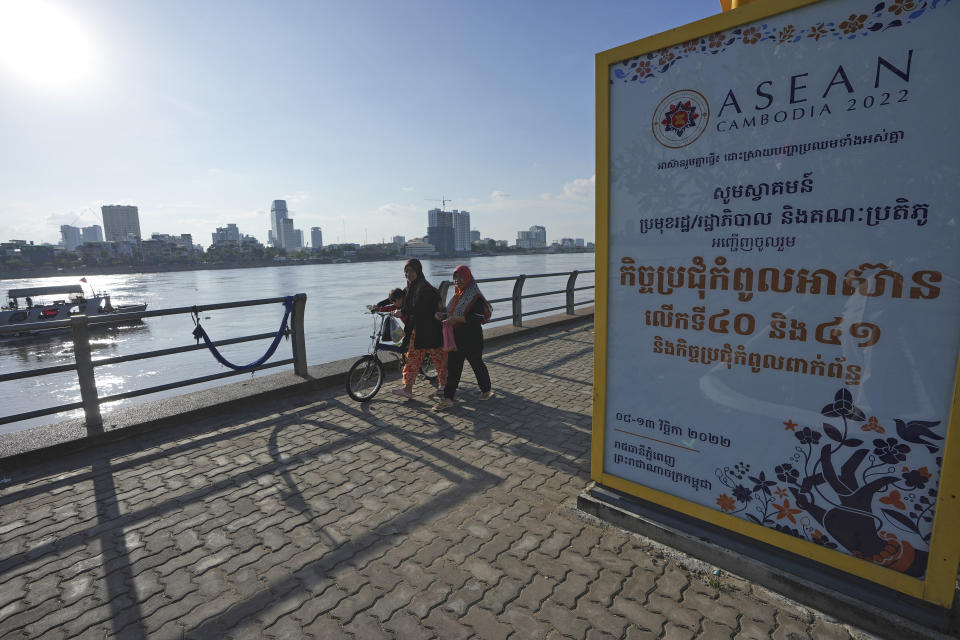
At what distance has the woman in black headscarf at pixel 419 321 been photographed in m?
5.35

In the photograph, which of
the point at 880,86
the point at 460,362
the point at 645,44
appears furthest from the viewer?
the point at 460,362

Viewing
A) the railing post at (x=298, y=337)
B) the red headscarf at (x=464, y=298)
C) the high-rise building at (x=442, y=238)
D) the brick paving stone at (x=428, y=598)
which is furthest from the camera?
the high-rise building at (x=442, y=238)

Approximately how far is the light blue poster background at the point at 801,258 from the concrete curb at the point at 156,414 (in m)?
4.35

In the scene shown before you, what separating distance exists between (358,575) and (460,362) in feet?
9.59

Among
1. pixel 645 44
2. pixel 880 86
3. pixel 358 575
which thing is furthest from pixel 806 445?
pixel 358 575

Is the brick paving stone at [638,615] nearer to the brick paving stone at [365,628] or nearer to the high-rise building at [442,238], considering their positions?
the brick paving stone at [365,628]

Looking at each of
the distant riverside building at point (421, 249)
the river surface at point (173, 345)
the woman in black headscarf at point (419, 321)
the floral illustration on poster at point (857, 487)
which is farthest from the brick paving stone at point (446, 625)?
the distant riverside building at point (421, 249)

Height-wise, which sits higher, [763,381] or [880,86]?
[880,86]

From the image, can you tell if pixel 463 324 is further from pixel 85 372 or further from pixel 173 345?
pixel 173 345

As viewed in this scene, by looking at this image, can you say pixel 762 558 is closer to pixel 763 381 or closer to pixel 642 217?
pixel 763 381

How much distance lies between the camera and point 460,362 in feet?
17.7

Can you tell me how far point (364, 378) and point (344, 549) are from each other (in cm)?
291

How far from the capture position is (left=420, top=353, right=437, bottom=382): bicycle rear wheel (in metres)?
6.16

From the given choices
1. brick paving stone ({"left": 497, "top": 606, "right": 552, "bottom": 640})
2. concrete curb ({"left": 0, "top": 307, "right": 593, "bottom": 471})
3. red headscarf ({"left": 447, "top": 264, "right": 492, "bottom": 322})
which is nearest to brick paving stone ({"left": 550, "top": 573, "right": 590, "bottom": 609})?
brick paving stone ({"left": 497, "top": 606, "right": 552, "bottom": 640})
